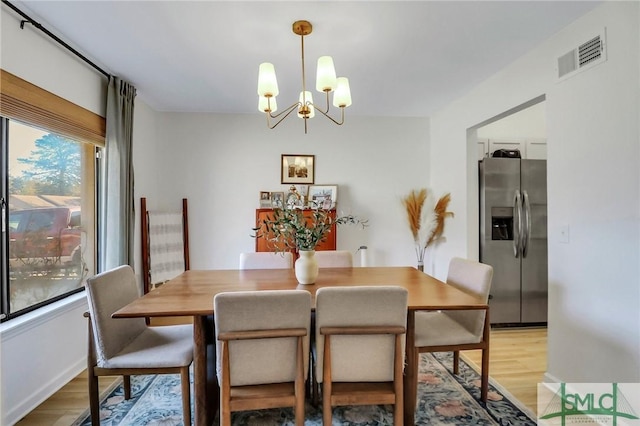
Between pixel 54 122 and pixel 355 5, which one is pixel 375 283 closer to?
pixel 355 5

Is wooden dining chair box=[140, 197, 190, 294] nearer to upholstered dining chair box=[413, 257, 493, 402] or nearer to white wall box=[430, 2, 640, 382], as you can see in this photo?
upholstered dining chair box=[413, 257, 493, 402]

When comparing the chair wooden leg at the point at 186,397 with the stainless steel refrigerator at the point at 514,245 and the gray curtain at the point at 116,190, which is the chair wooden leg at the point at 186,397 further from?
the stainless steel refrigerator at the point at 514,245

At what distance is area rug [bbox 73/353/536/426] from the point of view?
189 centimetres

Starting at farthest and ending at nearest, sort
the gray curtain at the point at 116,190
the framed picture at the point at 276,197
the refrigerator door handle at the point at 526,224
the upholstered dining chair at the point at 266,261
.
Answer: the framed picture at the point at 276,197, the refrigerator door handle at the point at 526,224, the gray curtain at the point at 116,190, the upholstered dining chair at the point at 266,261

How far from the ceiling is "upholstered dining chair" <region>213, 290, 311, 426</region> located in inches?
67.4

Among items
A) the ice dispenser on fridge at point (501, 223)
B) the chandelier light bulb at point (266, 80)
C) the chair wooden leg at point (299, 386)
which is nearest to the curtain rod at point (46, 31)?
the chandelier light bulb at point (266, 80)

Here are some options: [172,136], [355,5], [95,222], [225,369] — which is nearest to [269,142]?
[172,136]

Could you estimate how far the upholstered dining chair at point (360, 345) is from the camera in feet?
4.89

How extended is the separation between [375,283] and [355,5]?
1722 millimetres

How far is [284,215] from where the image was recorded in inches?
81.0

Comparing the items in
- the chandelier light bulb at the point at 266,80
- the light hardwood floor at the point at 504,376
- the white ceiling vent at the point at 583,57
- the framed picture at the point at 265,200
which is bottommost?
the light hardwood floor at the point at 504,376

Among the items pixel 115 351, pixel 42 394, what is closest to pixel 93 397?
pixel 115 351

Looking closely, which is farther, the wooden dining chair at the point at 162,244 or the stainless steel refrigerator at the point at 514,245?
the wooden dining chair at the point at 162,244

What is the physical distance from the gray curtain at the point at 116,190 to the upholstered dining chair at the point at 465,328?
2.60 metres
